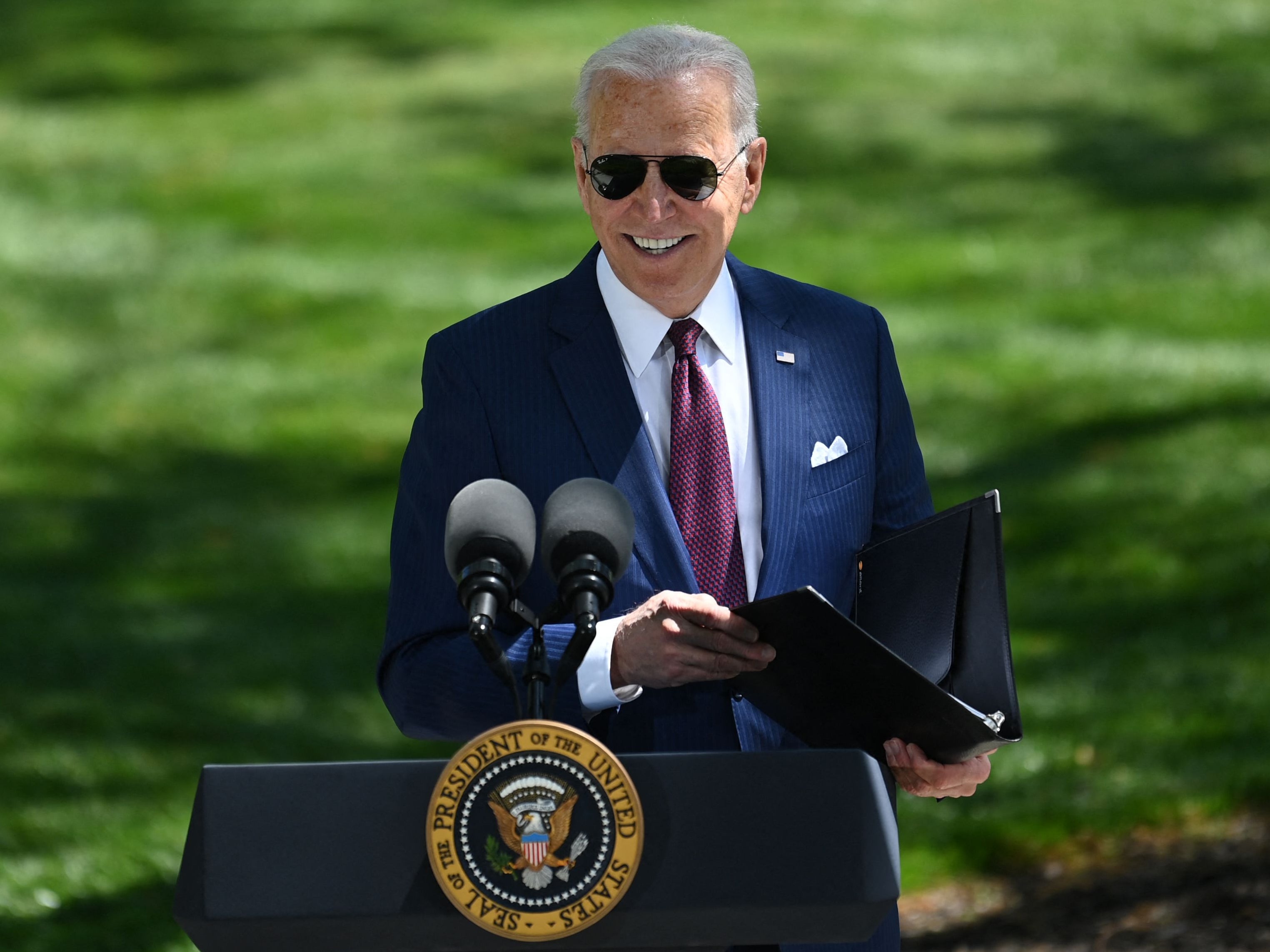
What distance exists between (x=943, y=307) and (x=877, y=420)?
9.81 metres

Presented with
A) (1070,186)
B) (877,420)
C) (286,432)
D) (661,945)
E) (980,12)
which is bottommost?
(661,945)

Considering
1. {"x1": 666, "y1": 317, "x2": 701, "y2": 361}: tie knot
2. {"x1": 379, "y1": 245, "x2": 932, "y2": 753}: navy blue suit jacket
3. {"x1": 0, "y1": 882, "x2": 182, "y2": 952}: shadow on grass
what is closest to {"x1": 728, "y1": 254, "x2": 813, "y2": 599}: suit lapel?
{"x1": 379, "y1": 245, "x2": 932, "y2": 753}: navy blue suit jacket

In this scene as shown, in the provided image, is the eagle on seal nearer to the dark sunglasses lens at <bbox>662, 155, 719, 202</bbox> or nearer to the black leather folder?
the black leather folder

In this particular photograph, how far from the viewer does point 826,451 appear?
10.5 ft

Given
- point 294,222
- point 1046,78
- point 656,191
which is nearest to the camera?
point 656,191

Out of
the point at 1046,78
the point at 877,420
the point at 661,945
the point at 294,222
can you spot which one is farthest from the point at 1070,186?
the point at 661,945

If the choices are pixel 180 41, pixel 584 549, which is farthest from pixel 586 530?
pixel 180 41

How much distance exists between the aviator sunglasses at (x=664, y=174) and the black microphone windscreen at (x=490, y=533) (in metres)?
0.79

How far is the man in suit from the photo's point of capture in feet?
9.73

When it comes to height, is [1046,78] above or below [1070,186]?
above

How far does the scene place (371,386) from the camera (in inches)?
465

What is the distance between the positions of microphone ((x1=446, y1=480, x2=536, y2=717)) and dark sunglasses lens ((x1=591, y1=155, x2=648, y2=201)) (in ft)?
2.53

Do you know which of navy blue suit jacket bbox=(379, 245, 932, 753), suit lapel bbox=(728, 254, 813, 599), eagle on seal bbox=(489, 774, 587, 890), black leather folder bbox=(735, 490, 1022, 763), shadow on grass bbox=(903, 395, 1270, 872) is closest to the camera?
eagle on seal bbox=(489, 774, 587, 890)

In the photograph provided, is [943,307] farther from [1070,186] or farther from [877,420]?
[877,420]
